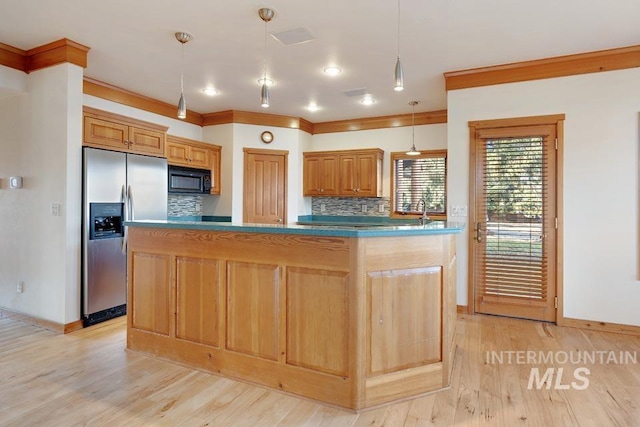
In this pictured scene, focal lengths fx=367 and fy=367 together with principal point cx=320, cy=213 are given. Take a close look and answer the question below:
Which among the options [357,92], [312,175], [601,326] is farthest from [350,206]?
[601,326]

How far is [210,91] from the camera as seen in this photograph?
4789mm

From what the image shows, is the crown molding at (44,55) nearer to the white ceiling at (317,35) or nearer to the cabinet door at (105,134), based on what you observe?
the white ceiling at (317,35)

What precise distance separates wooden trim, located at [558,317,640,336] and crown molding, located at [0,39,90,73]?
5369mm

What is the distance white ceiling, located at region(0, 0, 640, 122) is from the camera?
2795mm

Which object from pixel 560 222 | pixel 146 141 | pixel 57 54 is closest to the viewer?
pixel 57 54

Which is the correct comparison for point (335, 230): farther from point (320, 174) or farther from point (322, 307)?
point (320, 174)

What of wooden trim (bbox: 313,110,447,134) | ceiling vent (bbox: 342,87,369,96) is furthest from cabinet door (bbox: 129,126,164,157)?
wooden trim (bbox: 313,110,447,134)

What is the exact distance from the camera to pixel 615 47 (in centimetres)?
340

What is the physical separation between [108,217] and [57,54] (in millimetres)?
1595

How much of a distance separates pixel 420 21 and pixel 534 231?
2.37 meters

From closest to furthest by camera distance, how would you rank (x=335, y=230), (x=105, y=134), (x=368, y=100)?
(x=335, y=230) < (x=105, y=134) < (x=368, y=100)

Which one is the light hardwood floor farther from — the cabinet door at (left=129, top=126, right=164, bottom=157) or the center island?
the cabinet door at (left=129, top=126, right=164, bottom=157)

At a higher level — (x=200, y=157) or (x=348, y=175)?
(x=200, y=157)

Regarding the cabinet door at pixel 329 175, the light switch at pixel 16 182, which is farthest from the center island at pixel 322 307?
the cabinet door at pixel 329 175
